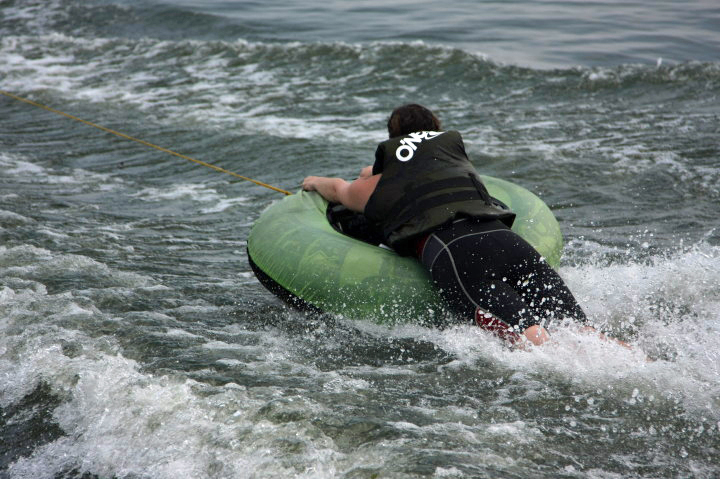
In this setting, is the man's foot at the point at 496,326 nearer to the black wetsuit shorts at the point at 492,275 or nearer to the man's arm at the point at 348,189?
the black wetsuit shorts at the point at 492,275

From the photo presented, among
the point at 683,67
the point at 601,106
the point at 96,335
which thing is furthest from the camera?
the point at 683,67

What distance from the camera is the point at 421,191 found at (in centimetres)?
448

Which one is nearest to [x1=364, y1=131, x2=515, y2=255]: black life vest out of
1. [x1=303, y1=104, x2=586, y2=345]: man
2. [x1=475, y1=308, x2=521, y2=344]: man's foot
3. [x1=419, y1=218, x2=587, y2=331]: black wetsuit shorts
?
[x1=303, y1=104, x2=586, y2=345]: man

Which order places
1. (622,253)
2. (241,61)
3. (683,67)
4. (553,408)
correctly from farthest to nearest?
(241,61)
(683,67)
(622,253)
(553,408)

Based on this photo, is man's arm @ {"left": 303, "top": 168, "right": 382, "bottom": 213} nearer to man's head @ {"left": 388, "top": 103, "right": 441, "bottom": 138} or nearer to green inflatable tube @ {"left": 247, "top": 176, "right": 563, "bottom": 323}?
green inflatable tube @ {"left": 247, "top": 176, "right": 563, "bottom": 323}

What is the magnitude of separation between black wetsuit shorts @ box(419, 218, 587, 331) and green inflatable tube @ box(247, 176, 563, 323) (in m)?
0.20

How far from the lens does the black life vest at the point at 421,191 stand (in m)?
4.43

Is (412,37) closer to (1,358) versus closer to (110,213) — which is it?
(110,213)

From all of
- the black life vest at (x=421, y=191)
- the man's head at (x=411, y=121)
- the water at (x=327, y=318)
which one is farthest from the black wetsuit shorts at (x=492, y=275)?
the man's head at (x=411, y=121)

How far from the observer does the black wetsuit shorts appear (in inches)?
164

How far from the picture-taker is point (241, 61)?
44.4 ft

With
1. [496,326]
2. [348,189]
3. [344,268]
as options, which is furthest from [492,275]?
[348,189]

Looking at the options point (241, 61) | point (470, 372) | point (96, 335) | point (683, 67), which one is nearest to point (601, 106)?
point (683, 67)

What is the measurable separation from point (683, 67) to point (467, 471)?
10333 mm
